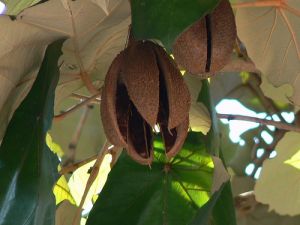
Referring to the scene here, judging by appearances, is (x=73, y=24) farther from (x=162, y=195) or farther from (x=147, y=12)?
(x=162, y=195)

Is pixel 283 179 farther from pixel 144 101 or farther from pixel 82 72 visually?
pixel 144 101

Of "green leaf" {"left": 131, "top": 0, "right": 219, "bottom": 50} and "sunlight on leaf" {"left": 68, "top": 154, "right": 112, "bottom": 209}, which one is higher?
"green leaf" {"left": 131, "top": 0, "right": 219, "bottom": 50}

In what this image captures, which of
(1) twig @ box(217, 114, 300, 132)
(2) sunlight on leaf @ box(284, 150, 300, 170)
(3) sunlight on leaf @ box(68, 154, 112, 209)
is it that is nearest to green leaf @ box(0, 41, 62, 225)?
(1) twig @ box(217, 114, 300, 132)

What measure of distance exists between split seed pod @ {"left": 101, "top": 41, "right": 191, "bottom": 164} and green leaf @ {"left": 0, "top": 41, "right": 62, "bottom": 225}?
0.30ft

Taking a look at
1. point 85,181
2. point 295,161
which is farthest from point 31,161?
point 295,161

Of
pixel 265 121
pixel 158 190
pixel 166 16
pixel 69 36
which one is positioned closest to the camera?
pixel 166 16

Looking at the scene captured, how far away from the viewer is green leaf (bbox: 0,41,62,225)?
1.08m

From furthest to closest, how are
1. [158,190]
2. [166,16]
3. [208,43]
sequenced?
1. [158,190]
2. [208,43]
3. [166,16]

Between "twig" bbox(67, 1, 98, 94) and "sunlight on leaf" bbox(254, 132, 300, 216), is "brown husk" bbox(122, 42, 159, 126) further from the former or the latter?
"sunlight on leaf" bbox(254, 132, 300, 216)

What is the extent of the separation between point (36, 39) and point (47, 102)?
110 mm

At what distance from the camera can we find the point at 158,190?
4.34ft

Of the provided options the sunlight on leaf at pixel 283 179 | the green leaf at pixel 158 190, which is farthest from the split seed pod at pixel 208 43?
the sunlight on leaf at pixel 283 179

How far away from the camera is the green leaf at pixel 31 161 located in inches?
42.6

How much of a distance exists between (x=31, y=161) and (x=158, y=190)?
286mm
